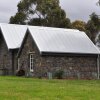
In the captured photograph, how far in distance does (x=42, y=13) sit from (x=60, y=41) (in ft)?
99.3

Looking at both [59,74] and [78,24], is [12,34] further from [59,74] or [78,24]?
[78,24]

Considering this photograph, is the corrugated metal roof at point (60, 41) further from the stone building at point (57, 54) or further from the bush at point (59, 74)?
the bush at point (59, 74)

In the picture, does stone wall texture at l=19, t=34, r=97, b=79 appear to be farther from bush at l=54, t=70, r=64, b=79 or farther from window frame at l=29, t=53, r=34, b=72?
bush at l=54, t=70, r=64, b=79

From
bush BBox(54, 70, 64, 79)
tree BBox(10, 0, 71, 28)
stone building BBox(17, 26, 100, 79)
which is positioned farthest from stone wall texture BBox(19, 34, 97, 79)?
tree BBox(10, 0, 71, 28)

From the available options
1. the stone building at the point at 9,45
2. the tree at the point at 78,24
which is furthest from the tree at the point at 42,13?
the stone building at the point at 9,45

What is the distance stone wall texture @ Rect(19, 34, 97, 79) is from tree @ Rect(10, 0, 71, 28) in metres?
27.8

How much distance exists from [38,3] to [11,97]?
54968mm

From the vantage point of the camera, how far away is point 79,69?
140ft

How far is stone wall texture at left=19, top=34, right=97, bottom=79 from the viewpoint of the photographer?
41.0 meters

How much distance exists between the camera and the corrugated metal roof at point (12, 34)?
1826 inches

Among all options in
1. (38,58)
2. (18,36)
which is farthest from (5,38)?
(38,58)

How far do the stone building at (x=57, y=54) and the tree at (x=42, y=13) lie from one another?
26.8 metres

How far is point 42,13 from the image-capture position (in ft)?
238

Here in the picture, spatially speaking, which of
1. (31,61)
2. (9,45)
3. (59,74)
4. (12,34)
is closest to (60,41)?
(31,61)
